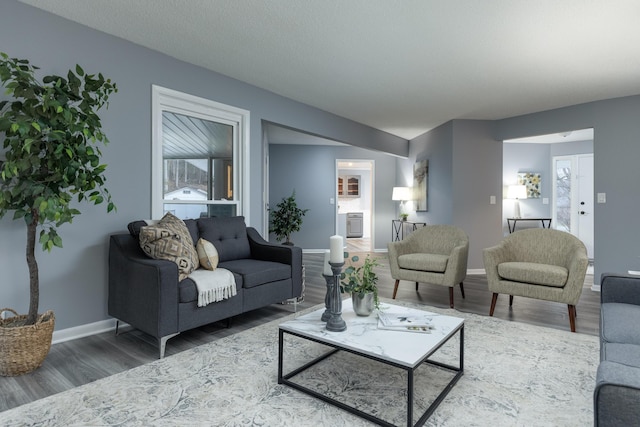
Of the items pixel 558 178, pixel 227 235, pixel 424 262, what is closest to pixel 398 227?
pixel 558 178

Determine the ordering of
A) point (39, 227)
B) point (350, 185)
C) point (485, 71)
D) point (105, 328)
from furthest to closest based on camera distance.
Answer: point (350, 185), point (485, 71), point (105, 328), point (39, 227)

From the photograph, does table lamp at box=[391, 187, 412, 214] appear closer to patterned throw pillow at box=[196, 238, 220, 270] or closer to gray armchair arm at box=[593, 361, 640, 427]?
patterned throw pillow at box=[196, 238, 220, 270]

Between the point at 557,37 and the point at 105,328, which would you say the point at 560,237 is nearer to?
the point at 557,37

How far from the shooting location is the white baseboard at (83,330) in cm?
260

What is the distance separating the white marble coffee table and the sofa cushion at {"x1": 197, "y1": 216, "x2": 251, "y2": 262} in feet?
4.82

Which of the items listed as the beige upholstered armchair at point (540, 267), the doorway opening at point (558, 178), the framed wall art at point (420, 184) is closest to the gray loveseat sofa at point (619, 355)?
the beige upholstered armchair at point (540, 267)

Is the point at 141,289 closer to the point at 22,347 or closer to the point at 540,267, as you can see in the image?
the point at 22,347

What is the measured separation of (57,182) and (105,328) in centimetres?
131

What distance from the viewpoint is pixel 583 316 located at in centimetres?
327

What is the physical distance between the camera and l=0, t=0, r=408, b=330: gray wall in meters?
2.42

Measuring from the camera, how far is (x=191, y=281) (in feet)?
8.19

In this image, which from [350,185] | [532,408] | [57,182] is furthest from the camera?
[350,185]

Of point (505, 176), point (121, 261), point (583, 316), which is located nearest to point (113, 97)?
point (121, 261)

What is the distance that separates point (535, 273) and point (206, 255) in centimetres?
280
